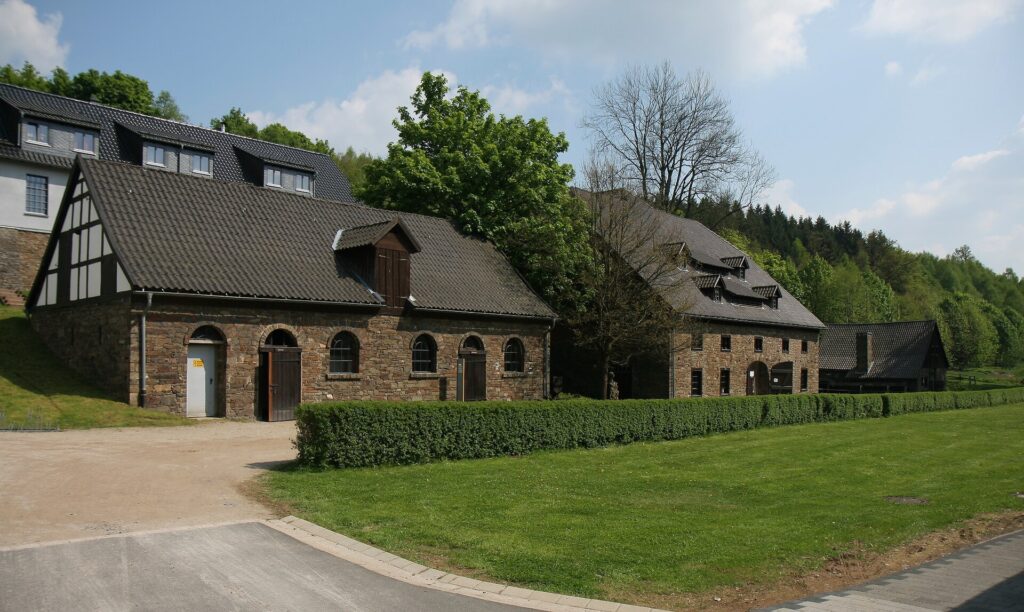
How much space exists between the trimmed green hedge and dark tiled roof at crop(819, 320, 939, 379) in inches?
1200

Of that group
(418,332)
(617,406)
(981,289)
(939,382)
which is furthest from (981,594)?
(981,289)

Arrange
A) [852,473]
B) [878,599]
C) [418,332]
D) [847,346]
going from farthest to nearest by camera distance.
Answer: [847,346] → [418,332] → [852,473] → [878,599]

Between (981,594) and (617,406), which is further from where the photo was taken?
(617,406)

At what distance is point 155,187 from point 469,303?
10917 mm

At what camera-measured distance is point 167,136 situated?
38.0 meters

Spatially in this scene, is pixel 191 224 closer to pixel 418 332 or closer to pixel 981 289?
pixel 418 332

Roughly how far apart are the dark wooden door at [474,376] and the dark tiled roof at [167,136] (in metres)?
21.0

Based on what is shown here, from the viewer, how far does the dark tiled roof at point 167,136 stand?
3531 centimetres

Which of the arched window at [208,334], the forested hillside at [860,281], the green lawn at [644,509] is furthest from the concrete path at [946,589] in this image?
the forested hillside at [860,281]

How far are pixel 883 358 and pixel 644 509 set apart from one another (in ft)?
165

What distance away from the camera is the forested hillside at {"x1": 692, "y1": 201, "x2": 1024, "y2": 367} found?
6819 centimetres

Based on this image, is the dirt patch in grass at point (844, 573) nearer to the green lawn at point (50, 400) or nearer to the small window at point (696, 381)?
the green lawn at point (50, 400)

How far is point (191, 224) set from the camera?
22.5 metres

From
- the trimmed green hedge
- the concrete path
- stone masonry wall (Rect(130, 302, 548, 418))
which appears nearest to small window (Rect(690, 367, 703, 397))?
the trimmed green hedge
